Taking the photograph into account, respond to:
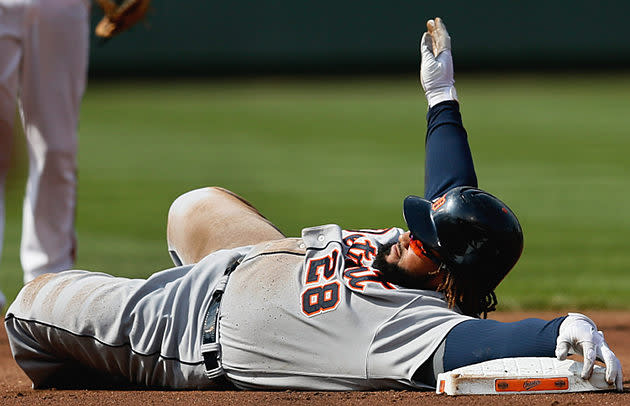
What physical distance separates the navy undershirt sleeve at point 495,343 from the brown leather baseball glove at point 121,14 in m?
3.11

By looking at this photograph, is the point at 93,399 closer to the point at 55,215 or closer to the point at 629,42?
the point at 55,215

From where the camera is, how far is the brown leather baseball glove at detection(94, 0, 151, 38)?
17.4 ft

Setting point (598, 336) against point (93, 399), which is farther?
point (93, 399)

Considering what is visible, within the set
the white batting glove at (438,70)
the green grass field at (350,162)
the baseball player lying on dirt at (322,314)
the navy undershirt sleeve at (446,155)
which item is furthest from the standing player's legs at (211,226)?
the green grass field at (350,162)

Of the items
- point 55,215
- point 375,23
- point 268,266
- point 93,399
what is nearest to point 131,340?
point 93,399

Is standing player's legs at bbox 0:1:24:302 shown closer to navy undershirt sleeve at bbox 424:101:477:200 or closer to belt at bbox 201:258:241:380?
belt at bbox 201:258:241:380

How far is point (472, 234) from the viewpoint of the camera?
2.90m

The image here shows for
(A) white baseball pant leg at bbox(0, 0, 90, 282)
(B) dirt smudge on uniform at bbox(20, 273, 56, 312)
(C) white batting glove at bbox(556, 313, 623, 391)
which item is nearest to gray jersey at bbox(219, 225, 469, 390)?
(C) white batting glove at bbox(556, 313, 623, 391)

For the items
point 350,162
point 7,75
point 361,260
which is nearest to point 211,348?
point 361,260

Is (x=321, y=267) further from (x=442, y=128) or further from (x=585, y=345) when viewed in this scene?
(x=585, y=345)

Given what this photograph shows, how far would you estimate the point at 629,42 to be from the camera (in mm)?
23219

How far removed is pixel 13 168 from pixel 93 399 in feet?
7.06

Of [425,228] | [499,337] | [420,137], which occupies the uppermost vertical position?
[425,228]

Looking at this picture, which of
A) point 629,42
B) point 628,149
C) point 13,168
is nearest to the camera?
point 13,168
